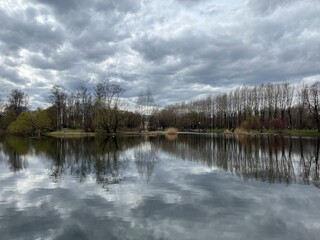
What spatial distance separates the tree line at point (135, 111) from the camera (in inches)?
3255

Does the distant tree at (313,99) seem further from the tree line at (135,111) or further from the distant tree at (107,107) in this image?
the distant tree at (107,107)

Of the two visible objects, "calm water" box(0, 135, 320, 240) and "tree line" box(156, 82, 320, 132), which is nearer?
"calm water" box(0, 135, 320, 240)

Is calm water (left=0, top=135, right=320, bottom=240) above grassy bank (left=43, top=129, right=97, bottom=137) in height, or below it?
below

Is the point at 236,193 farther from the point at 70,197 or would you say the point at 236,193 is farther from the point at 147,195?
the point at 70,197

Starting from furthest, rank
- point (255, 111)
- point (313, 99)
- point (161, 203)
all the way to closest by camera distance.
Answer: point (255, 111)
point (313, 99)
point (161, 203)

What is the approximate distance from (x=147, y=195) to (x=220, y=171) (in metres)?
7.74

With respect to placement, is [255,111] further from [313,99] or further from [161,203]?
[161,203]

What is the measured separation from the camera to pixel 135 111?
338 feet

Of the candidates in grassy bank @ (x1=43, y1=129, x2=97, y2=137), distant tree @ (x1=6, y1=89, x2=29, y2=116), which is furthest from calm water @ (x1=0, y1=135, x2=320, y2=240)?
distant tree @ (x1=6, y1=89, x2=29, y2=116)

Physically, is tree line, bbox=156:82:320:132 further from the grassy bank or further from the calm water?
the calm water

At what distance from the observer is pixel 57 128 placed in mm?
90625

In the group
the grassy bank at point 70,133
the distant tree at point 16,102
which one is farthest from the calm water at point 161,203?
the distant tree at point 16,102

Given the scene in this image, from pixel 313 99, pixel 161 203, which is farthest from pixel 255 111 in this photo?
pixel 161 203

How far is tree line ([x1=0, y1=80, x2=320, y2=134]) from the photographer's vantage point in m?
82.7
